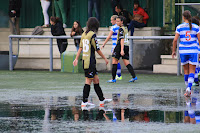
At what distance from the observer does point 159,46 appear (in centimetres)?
2034

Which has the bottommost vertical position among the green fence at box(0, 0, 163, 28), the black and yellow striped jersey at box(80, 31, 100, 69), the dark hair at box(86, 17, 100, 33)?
the black and yellow striped jersey at box(80, 31, 100, 69)

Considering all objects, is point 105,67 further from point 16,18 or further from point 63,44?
point 16,18

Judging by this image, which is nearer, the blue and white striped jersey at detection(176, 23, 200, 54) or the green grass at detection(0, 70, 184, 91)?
the blue and white striped jersey at detection(176, 23, 200, 54)

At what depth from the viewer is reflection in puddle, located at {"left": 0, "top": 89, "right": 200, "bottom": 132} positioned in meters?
7.92

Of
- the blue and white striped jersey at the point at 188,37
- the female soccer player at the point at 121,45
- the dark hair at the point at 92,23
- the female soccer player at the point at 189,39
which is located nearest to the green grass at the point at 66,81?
the female soccer player at the point at 121,45

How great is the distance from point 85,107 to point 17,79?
21.3ft

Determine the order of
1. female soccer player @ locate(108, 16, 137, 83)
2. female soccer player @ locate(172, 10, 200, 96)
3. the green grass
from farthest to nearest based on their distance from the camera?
female soccer player @ locate(108, 16, 137, 83) < the green grass < female soccer player @ locate(172, 10, 200, 96)

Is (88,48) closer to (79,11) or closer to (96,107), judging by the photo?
(96,107)

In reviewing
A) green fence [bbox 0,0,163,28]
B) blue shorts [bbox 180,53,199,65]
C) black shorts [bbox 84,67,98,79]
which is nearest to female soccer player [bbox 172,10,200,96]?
blue shorts [bbox 180,53,199,65]

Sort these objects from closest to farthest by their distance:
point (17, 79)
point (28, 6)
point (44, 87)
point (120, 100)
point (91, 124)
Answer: point (91, 124), point (120, 100), point (44, 87), point (17, 79), point (28, 6)

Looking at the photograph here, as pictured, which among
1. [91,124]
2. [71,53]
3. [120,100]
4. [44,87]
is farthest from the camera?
[71,53]


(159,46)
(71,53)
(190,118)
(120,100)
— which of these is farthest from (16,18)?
(190,118)

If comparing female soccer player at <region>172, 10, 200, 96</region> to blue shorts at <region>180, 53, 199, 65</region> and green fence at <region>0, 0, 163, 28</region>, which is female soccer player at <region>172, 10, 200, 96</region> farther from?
green fence at <region>0, 0, 163, 28</region>

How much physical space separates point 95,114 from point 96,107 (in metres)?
0.85
